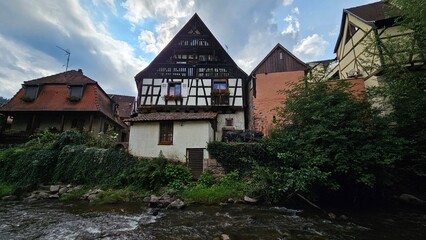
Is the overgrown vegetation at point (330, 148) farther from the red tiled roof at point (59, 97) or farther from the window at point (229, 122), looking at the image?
the red tiled roof at point (59, 97)

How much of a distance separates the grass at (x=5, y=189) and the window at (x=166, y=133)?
8071mm

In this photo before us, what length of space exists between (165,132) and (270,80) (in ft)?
32.2

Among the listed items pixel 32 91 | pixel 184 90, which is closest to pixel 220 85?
pixel 184 90

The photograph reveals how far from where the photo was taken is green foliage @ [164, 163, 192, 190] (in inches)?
455

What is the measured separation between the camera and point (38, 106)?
1894 centimetres

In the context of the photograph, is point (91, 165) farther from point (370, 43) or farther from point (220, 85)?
point (370, 43)

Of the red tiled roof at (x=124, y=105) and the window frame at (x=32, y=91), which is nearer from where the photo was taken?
the window frame at (x=32, y=91)

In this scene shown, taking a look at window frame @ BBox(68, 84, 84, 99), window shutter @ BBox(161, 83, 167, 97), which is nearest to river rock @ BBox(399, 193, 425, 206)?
window shutter @ BBox(161, 83, 167, 97)

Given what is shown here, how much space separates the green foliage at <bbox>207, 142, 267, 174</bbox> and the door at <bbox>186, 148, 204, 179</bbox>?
0.94m

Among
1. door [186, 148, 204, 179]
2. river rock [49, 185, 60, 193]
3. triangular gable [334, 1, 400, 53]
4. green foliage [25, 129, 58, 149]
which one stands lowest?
river rock [49, 185, 60, 193]

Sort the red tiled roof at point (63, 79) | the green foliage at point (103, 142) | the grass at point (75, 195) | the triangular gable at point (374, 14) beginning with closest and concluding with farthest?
1. the grass at point (75, 195)
2. the triangular gable at point (374, 14)
3. the green foliage at point (103, 142)
4. the red tiled roof at point (63, 79)

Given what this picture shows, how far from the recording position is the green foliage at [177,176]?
37.9 feet

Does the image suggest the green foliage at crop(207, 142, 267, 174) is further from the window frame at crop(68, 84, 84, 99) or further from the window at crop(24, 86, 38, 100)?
the window at crop(24, 86, 38, 100)

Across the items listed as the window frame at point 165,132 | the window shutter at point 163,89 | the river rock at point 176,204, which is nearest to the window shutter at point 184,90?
→ the window shutter at point 163,89
